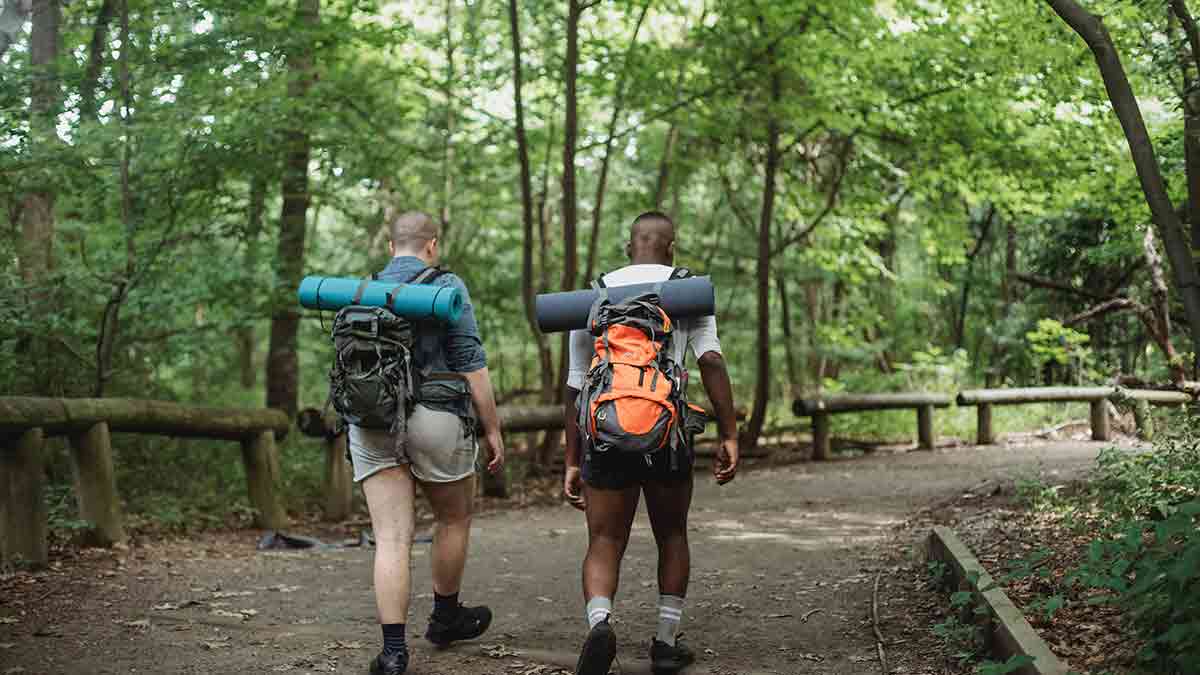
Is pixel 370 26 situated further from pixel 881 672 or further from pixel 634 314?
pixel 881 672

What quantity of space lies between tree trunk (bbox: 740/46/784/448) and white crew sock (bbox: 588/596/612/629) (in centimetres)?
1059

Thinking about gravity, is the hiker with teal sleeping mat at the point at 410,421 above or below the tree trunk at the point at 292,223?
below

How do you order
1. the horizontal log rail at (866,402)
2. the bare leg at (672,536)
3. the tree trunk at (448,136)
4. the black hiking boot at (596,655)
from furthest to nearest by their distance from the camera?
1. the horizontal log rail at (866,402)
2. the tree trunk at (448,136)
3. the bare leg at (672,536)
4. the black hiking boot at (596,655)

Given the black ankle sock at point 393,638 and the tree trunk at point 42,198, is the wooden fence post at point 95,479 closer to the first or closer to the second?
the tree trunk at point 42,198

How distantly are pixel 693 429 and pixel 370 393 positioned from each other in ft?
4.27

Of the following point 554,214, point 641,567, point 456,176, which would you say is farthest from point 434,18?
point 641,567

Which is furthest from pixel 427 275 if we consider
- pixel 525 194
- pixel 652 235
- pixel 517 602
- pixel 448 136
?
pixel 448 136

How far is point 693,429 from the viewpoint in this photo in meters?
4.48

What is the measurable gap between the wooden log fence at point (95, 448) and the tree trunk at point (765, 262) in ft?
23.8

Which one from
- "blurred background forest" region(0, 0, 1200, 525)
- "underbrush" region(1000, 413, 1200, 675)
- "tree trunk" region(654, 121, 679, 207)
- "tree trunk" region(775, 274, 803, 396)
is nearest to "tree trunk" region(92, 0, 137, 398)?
"blurred background forest" region(0, 0, 1200, 525)

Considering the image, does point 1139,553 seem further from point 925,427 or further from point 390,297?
point 925,427

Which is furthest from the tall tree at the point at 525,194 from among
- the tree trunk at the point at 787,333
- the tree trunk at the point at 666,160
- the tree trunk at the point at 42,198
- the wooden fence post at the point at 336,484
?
the tree trunk at the point at 787,333

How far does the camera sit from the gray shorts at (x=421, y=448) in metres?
4.82

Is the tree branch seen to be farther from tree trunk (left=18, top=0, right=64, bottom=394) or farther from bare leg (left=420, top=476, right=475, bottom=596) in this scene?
bare leg (left=420, top=476, right=475, bottom=596)
